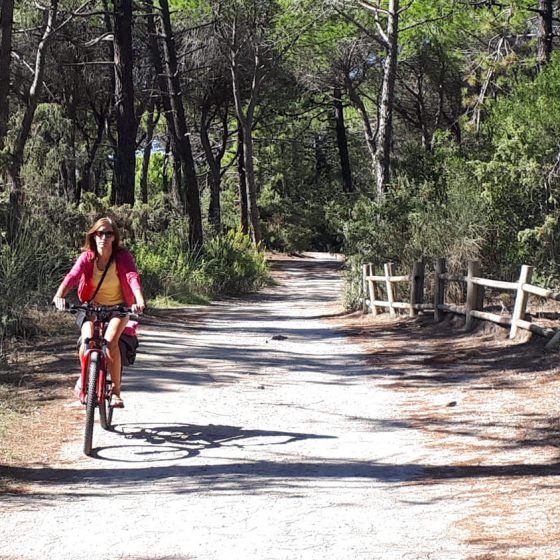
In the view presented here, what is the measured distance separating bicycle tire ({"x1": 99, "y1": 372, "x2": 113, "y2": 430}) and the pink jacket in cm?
67

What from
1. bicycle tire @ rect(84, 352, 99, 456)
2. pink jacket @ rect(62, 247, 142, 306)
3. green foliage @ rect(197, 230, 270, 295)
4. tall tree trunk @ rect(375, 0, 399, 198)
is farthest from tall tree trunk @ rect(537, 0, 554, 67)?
bicycle tire @ rect(84, 352, 99, 456)

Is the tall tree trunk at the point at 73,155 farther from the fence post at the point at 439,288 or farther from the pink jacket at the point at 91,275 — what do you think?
the pink jacket at the point at 91,275

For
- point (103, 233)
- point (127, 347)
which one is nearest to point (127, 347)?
point (127, 347)

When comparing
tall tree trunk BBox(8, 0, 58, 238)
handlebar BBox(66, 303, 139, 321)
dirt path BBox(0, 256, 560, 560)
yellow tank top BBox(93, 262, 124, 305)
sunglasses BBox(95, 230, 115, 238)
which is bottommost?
dirt path BBox(0, 256, 560, 560)

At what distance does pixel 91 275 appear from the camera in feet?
27.2

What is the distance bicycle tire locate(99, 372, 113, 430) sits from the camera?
818cm

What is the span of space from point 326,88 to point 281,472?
40.8 meters

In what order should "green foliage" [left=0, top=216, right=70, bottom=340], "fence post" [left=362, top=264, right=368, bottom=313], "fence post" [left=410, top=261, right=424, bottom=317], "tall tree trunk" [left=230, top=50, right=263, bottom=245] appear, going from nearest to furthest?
"green foliage" [left=0, top=216, right=70, bottom=340] → "fence post" [left=410, top=261, right=424, bottom=317] → "fence post" [left=362, top=264, right=368, bottom=313] → "tall tree trunk" [left=230, top=50, right=263, bottom=245]

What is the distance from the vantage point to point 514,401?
10.2m

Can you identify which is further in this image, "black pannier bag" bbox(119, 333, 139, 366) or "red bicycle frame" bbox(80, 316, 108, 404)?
"black pannier bag" bbox(119, 333, 139, 366)

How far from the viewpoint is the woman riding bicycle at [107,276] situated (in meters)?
8.20

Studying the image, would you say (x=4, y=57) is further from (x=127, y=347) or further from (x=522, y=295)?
(x=127, y=347)

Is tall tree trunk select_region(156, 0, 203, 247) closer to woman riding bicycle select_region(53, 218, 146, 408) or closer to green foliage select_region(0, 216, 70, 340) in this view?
green foliage select_region(0, 216, 70, 340)

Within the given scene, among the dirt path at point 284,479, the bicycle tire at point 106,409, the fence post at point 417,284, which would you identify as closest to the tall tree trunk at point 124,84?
the fence post at point 417,284
